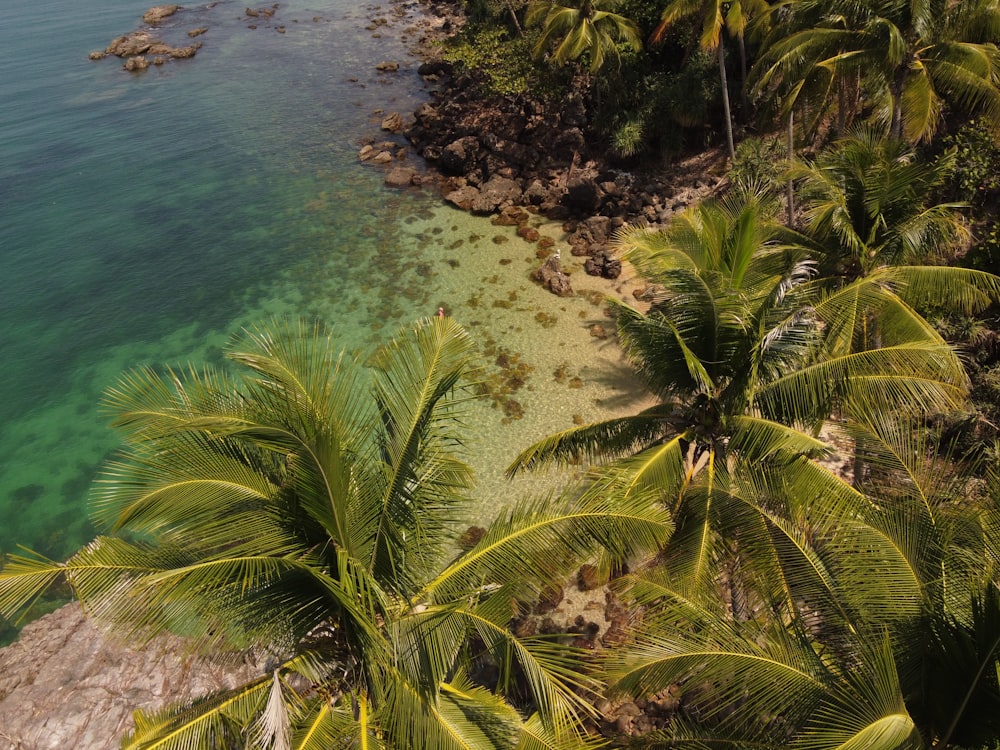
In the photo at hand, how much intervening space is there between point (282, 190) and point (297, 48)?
26360mm

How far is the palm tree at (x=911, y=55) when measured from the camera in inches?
500

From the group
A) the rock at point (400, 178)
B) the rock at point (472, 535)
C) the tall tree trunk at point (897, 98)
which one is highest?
the tall tree trunk at point (897, 98)

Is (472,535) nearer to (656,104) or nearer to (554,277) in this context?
(554,277)

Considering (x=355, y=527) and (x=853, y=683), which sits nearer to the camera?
(x=853, y=683)

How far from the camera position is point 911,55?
1329cm

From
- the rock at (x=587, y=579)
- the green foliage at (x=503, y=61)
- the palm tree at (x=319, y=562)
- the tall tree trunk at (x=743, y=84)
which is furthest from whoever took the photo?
the green foliage at (x=503, y=61)

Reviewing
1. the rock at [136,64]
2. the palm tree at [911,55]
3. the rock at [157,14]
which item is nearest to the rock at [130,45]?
the rock at [136,64]

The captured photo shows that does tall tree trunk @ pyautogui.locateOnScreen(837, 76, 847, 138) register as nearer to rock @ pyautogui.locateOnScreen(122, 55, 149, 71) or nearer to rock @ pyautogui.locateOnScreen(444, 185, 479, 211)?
rock @ pyautogui.locateOnScreen(444, 185, 479, 211)

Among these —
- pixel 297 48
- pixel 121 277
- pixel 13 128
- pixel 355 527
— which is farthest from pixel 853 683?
pixel 297 48

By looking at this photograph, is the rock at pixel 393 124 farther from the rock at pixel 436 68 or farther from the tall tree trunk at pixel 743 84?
the tall tree trunk at pixel 743 84

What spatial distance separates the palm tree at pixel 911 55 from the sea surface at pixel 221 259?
894 centimetres

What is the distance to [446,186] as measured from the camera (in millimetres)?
29750

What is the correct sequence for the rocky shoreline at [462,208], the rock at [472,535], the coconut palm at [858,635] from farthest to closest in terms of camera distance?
the rock at [472,535]
the rocky shoreline at [462,208]
the coconut palm at [858,635]

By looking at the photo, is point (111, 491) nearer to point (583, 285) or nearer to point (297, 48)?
point (583, 285)
